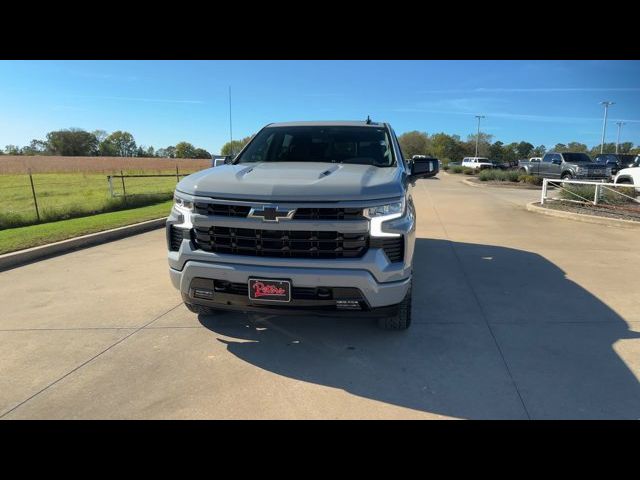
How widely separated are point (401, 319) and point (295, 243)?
1.31 meters

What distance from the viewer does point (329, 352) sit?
362cm

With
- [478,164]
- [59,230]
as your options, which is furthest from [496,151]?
[59,230]

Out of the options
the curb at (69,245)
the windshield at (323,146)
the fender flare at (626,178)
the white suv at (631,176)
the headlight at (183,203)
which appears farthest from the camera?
the fender flare at (626,178)

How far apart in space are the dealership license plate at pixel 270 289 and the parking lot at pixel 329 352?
589mm

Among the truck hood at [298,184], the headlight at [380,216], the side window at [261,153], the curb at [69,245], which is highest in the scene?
the side window at [261,153]

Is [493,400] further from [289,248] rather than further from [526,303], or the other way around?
[526,303]

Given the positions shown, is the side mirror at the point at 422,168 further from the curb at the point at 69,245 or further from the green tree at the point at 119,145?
the green tree at the point at 119,145

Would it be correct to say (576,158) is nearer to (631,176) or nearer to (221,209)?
(631,176)

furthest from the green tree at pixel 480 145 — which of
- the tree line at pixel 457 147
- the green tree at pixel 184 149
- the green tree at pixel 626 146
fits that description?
the green tree at pixel 184 149

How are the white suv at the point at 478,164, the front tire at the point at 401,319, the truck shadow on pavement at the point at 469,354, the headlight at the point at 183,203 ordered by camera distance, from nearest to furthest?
the truck shadow on pavement at the point at 469,354
the headlight at the point at 183,203
the front tire at the point at 401,319
the white suv at the point at 478,164

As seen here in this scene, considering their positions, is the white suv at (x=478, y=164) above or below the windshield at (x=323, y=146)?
below

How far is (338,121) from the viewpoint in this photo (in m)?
5.35

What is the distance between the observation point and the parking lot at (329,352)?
113 inches
